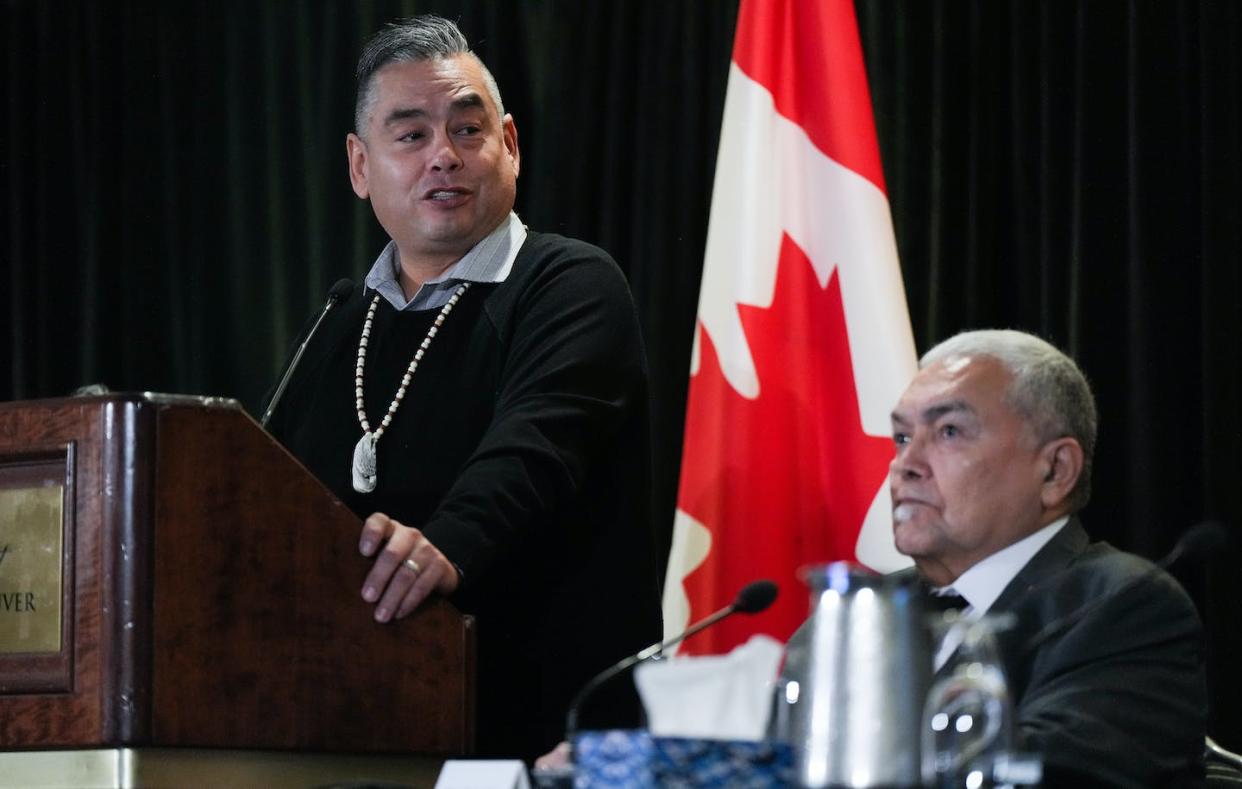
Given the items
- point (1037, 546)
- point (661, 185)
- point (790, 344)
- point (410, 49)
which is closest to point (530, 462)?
point (1037, 546)

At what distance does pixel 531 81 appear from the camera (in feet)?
13.6

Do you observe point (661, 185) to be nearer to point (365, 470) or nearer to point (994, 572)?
point (365, 470)

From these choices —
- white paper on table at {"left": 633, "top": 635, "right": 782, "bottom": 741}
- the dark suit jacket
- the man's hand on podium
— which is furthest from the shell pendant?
white paper on table at {"left": 633, "top": 635, "right": 782, "bottom": 741}

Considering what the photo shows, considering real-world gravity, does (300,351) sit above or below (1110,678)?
above

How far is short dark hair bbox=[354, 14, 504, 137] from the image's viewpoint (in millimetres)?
2816

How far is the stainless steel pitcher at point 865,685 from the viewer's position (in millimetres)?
1171

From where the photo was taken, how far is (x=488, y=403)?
2549 millimetres

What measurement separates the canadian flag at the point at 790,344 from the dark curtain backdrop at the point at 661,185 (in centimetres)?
24

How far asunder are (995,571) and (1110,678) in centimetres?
36

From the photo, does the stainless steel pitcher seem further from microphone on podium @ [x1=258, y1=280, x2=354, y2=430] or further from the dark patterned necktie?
microphone on podium @ [x1=258, y1=280, x2=354, y2=430]

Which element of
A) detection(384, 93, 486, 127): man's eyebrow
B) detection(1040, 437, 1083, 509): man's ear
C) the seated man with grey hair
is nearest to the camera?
the seated man with grey hair

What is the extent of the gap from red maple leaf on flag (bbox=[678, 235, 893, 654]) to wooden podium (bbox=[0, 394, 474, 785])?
1537mm

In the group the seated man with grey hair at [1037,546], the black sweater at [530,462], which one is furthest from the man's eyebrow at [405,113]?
the seated man with grey hair at [1037,546]

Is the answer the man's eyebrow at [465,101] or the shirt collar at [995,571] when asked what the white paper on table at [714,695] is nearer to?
the shirt collar at [995,571]
